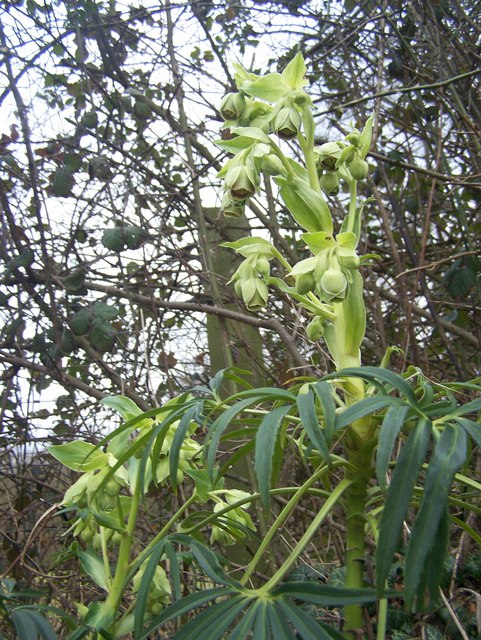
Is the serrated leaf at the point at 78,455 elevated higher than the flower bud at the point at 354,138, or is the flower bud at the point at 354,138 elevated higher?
the flower bud at the point at 354,138

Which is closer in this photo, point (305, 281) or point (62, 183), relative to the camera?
point (305, 281)

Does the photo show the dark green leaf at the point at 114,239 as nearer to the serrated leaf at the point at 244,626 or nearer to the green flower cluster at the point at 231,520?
the green flower cluster at the point at 231,520

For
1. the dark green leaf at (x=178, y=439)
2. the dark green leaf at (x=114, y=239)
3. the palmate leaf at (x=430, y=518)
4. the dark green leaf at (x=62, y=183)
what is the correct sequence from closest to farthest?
the palmate leaf at (x=430, y=518) < the dark green leaf at (x=178, y=439) < the dark green leaf at (x=114, y=239) < the dark green leaf at (x=62, y=183)

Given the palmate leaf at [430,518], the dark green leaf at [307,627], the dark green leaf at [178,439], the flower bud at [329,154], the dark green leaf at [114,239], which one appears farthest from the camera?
the dark green leaf at [114,239]

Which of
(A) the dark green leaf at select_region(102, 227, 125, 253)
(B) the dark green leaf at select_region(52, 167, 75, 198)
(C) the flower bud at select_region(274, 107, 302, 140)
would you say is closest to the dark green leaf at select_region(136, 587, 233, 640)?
(C) the flower bud at select_region(274, 107, 302, 140)

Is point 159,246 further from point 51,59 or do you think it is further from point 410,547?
point 410,547

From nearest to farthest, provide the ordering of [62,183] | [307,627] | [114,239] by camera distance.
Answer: [307,627] < [114,239] < [62,183]

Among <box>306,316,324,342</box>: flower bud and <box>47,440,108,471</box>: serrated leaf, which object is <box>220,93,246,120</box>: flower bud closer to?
<box>306,316,324,342</box>: flower bud

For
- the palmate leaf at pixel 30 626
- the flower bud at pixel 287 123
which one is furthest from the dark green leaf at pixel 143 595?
the flower bud at pixel 287 123

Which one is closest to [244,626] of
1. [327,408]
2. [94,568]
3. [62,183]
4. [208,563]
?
[208,563]

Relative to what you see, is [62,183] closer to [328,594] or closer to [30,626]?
[30,626]

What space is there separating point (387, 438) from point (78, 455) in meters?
0.54

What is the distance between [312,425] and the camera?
2.17 feet

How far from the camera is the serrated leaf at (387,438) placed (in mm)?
614
